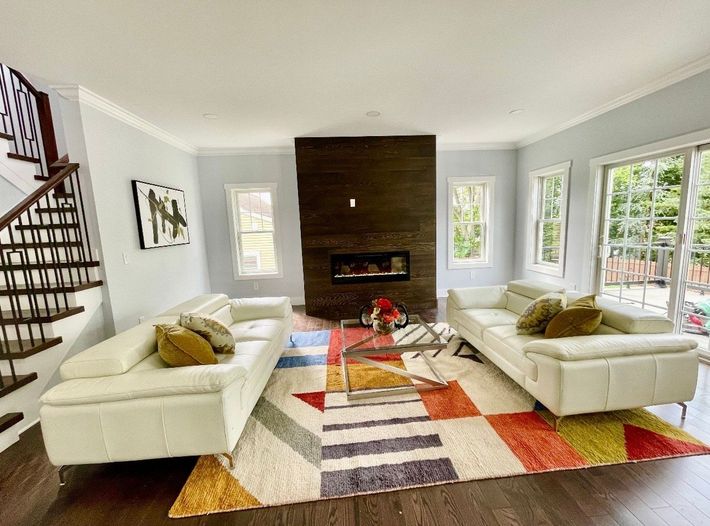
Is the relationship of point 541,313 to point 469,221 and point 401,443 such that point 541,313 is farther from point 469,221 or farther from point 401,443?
point 469,221

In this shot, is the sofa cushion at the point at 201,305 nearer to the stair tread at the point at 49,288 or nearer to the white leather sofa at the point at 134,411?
the stair tread at the point at 49,288

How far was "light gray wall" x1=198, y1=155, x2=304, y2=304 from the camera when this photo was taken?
493cm

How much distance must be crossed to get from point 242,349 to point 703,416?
3.30m

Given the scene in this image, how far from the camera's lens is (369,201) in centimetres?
452

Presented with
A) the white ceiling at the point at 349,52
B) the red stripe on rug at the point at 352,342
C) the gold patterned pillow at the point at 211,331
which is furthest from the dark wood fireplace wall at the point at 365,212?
the gold patterned pillow at the point at 211,331

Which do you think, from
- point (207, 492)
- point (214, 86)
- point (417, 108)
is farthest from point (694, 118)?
point (207, 492)

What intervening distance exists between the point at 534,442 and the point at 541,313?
0.98m

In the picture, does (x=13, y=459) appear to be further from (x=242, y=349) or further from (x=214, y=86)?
(x=214, y=86)

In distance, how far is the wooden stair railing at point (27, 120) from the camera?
3254 mm

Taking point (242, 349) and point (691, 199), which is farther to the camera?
point (691, 199)

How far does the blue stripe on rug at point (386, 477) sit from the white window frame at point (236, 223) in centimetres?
392

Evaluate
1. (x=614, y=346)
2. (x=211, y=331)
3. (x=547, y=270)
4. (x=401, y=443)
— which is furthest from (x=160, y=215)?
(x=547, y=270)

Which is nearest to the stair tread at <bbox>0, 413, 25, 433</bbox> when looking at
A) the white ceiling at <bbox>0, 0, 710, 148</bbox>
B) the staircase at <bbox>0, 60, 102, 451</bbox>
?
the staircase at <bbox>0, 60, 102, 451</bbox>

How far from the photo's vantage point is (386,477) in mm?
1631
